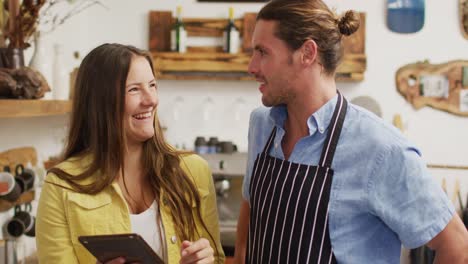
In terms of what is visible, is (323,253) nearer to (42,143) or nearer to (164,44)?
(42,143)

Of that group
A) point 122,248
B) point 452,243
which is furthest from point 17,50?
point 452,243

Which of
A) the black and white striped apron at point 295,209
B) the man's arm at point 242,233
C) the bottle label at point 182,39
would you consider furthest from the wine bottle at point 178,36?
the black and white striped apron at point 295,209

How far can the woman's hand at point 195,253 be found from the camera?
1.44 metres

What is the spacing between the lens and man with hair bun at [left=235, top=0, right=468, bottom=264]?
144 cm

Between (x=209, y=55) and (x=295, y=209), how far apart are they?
8.62 feet

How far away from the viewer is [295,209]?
5.23 feet

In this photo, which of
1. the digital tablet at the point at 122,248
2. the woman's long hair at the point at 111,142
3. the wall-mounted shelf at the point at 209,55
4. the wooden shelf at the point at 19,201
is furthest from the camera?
the wall-mounted shelf at the point at 209,55

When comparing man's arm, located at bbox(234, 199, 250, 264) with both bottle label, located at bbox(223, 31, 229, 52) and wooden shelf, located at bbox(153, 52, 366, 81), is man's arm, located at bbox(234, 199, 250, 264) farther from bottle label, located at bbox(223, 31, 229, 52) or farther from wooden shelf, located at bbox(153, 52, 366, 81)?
bottle label, located at bbox(223, 31, 229, 52)

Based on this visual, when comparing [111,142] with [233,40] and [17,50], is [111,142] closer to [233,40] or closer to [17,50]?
Result: [17,50]

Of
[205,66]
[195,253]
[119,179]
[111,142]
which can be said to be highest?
[205,66]

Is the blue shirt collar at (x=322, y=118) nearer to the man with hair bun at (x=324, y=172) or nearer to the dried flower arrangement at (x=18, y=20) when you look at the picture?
the man with hair bun at (x=324, y=172)

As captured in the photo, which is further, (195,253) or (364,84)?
(364,84)

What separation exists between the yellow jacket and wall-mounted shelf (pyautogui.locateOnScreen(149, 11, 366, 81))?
97.0 inches

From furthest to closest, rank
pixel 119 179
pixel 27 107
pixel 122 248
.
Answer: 1. pixel 27 107
2. pixel 119 179
3. pixel 122 248
